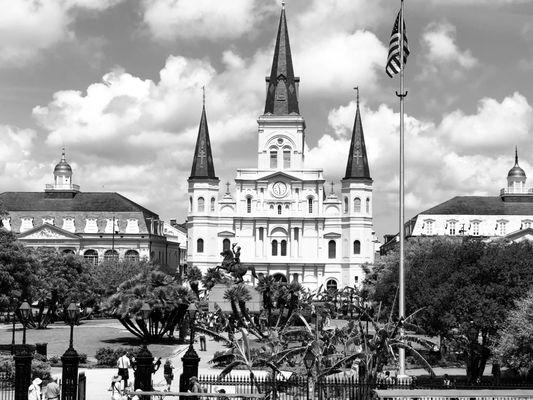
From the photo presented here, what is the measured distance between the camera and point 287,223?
115562mm

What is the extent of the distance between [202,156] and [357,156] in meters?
20.1

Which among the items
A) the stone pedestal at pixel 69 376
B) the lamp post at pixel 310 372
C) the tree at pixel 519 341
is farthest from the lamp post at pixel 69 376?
the tree at pixel 519 341

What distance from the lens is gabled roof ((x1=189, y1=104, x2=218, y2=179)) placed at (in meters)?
116

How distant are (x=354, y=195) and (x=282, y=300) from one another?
216 ft

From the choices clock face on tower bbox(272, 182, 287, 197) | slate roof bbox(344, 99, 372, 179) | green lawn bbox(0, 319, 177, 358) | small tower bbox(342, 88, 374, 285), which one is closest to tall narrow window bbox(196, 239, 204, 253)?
clock face on tower bbox(272, 182, 287, 197)

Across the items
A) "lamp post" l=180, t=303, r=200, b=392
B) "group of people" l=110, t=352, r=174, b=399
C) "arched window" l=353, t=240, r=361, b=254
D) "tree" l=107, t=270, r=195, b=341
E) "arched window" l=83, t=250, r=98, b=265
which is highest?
"arched window" l=353, t=240, r=361, b=254

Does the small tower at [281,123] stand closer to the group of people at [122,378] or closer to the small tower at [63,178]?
the small tower at [63,178]

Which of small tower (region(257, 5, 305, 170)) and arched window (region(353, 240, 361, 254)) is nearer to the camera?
arched window (region(353, 240, 361, 254))

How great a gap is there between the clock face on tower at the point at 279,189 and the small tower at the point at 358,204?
7.66 m

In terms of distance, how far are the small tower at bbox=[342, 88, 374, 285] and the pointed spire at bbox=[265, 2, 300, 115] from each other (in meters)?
9.60

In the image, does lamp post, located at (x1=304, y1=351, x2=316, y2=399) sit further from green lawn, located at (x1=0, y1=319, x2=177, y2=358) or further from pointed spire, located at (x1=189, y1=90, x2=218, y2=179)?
pointed spire, located at (x1=189, y1=90, x2=218, y2=179)

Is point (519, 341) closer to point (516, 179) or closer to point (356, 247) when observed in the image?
point (356, 247)

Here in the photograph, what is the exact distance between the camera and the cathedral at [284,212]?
11431 cm

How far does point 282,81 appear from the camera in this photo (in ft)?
387
